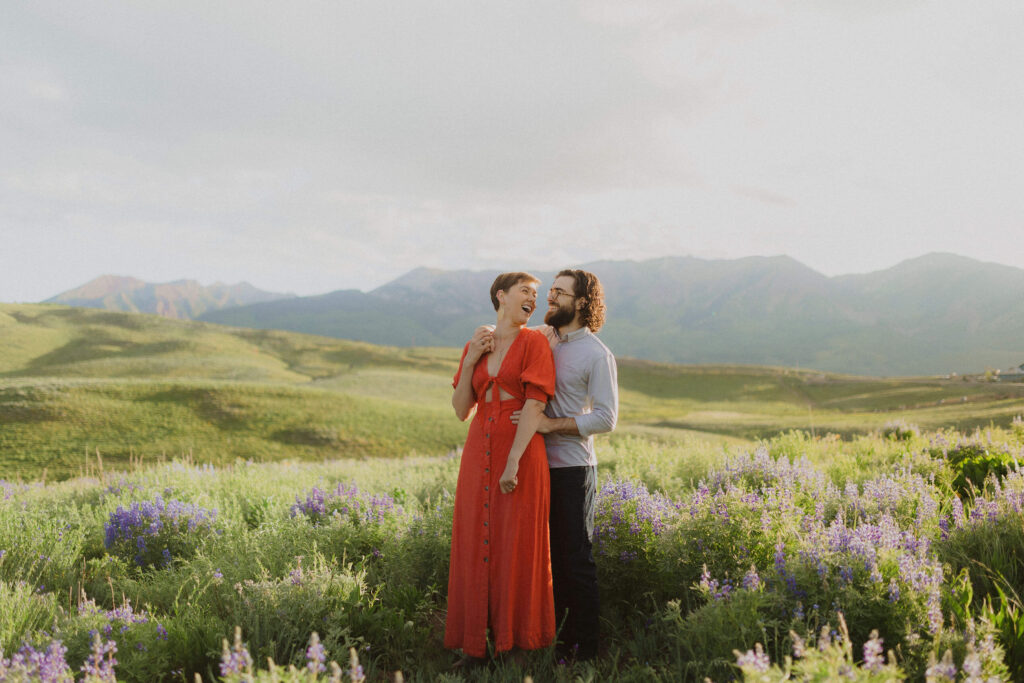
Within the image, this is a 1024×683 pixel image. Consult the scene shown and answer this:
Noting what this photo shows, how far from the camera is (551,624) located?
4164 mm

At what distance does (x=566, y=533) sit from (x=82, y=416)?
33072mm

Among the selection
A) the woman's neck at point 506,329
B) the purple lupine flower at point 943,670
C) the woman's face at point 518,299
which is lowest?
the purple lupine flower at point 943,670

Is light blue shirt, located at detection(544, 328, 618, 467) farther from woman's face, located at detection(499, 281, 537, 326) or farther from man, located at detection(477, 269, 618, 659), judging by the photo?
woman's face, located at detection(499, 281, 537, 326)

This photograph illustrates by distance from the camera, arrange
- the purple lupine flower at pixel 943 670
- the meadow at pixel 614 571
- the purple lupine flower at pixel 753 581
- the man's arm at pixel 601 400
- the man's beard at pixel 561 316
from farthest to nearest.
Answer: the man's beard at pixel 561 316 → the man's arm at pixel 601 400 → the purple lupine flower at pixel 753 581 → the meadow at pixel 614 571 → the purple lupine flower at pixel 943 670

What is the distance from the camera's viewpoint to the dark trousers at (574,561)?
A: 4.22m

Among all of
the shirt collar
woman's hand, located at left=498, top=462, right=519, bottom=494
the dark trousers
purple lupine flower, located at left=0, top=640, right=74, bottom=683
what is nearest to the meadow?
purple lupine flower, located at left=0, top=640, right=74, bottom=683

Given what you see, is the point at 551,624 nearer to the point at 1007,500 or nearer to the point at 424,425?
the point at 1007,500

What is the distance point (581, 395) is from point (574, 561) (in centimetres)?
126

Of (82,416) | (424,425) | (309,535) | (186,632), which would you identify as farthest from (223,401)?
(186,632)

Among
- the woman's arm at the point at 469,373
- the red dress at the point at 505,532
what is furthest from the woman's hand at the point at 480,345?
the red dress at the point at 505,532

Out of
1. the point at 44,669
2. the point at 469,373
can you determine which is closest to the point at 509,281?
the point at 469,373

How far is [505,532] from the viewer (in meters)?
4.11

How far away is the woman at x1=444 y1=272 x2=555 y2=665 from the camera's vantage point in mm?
4059

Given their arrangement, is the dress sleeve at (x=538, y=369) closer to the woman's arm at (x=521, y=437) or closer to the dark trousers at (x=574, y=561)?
the woman's arm at (x=521, y=437)
